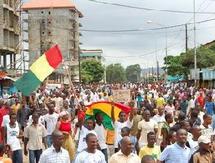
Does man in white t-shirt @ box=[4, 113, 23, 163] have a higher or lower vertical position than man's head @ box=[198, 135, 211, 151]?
lower

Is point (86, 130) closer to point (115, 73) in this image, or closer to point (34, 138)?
point (34, 138)

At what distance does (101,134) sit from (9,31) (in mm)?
55975

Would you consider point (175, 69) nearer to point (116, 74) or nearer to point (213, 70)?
point (213, 70)

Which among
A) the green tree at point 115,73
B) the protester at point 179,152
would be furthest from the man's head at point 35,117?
the green tree at point 115,73

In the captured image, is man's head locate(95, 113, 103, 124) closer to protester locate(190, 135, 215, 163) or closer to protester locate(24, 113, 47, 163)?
protester locate(24, 113, 47, 163)

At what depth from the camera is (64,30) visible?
12725 centimetres

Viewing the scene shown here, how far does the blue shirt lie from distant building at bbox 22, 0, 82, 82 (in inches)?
4488

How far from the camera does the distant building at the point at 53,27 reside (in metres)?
124

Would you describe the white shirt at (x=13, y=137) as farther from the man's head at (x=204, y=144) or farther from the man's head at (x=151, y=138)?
the man's head at (x=204, y=144)

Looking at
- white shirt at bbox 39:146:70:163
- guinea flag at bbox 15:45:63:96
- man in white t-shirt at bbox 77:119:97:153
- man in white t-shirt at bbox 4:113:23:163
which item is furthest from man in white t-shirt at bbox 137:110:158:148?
guinea flag at bbox 15:45:63:96

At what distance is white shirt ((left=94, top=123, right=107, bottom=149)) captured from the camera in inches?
453

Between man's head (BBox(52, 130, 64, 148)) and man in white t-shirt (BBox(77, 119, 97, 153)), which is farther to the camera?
man in white t-shirt (BBox(77, 119, 97, 153))

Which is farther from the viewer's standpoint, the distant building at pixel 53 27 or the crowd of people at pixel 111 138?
the distant building at pixel 53 27

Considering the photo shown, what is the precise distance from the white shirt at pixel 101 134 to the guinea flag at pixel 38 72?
4501mm
